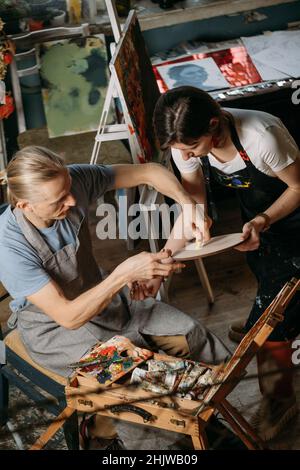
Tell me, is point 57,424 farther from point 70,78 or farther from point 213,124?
point 70,78

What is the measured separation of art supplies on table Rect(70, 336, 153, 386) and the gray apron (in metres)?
0.11

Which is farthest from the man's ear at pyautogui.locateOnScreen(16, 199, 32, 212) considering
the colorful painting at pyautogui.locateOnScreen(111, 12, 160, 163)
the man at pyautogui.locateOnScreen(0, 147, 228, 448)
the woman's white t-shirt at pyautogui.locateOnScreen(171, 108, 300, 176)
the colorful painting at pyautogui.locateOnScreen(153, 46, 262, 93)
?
the colorful painting at pyautogui.locateOnScreen(153, 46, 262, 93)

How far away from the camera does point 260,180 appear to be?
99.4 inches

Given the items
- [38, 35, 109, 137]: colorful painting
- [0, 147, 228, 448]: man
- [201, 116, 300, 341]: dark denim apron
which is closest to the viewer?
[0, 147, 228, 448]: man

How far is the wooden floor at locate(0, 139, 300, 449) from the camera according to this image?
2.83 meters

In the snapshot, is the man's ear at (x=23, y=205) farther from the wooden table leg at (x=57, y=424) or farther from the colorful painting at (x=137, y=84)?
the colorful painting at (x=137, y=84)

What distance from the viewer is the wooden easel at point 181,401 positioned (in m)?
1.89

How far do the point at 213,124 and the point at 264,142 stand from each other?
204 millimetres

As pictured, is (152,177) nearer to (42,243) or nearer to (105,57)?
(42,243)

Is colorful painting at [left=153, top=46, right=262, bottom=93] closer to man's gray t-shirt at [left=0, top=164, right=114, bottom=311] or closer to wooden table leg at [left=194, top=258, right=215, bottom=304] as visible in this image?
wooden table leg at [left=194, top=258, right=215, bottom=304]

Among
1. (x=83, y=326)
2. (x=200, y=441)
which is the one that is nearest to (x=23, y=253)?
(x=83, y=326)

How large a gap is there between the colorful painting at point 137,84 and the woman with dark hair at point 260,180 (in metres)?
0.46

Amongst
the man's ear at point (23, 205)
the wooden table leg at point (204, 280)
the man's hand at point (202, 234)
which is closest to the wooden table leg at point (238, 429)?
the man's hand at point (202, 234)

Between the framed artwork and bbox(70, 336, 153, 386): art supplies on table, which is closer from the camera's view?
bbox(70, 336, 153, 386): art supplies on table
